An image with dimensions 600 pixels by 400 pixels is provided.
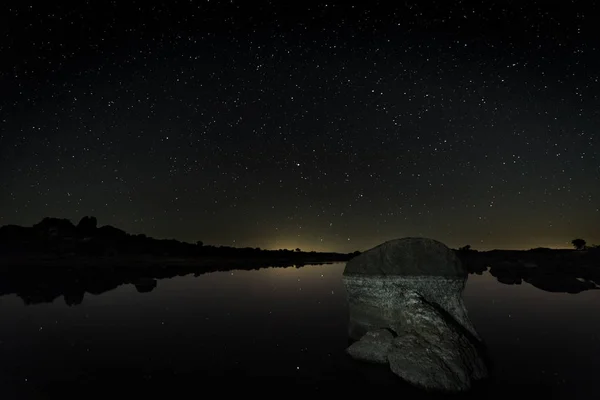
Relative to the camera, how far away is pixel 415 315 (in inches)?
446

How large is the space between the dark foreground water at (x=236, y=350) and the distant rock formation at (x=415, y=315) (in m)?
0.57

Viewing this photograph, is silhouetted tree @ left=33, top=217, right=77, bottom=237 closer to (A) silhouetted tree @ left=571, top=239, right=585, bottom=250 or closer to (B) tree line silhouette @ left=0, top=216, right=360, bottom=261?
(B) tree line silhouette @ left=0, top=216, right=360, bottom=261

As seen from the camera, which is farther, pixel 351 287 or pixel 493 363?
pixel 351 287

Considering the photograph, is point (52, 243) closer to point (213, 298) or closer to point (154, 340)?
point (213, 298)

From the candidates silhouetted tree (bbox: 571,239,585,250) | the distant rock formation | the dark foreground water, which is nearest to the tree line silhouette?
the dark foreground water

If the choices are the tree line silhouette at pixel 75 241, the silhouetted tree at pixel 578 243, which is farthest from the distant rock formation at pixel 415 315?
the silhouetted tree at pixel 578 243

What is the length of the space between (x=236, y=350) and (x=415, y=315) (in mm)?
6468

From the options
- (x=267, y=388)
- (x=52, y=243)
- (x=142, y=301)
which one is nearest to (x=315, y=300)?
(x=142, y=301)

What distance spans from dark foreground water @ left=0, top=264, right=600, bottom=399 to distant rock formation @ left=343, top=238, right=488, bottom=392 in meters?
0.57

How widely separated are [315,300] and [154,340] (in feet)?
48.4

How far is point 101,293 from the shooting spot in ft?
95.3

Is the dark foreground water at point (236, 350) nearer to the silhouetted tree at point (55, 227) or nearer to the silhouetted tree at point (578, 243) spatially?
the silhouetted tree at point (55, 227)

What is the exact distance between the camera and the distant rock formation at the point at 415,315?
9.80 m

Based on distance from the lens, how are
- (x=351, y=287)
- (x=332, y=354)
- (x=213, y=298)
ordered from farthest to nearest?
(x=213, y=298)
(x=351, y=287)
(x=332, y=354)
